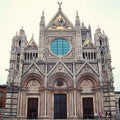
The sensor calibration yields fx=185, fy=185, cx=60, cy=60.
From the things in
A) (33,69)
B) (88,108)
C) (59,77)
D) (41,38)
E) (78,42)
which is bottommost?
(88,108)

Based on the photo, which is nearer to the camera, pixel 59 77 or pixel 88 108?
pixel 88 108

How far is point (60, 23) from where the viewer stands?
34.6 meters

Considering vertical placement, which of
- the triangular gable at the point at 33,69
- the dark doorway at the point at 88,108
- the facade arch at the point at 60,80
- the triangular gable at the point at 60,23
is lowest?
the dark doorway at the point at 88,108

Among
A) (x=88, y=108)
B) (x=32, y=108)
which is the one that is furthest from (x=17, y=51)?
(x=88, y=108)

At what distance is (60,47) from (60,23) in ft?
16.4

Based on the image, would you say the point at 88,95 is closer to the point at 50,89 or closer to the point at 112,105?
the point at 112,105

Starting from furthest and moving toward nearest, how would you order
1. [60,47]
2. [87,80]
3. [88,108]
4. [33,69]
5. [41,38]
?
[60,47]
[41,38]
[87,80]
[33,69]
[88,108]

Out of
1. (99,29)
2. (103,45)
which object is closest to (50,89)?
(103,45)

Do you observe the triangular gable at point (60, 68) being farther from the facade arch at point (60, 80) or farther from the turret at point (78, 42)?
the turret at point (78, 42)

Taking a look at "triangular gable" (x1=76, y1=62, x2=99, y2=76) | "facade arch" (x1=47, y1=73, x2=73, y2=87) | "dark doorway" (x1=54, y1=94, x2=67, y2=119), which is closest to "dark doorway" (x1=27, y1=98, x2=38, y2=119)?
"dark doorway" (x1=54, y1=94, x2=67, y2=119)

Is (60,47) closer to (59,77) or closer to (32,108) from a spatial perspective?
(59,77)

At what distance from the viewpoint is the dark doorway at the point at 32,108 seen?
28062 mm

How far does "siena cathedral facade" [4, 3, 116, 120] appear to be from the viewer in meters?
27.8

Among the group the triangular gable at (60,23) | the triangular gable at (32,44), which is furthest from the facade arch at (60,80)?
the triangular gable at (60,23)
